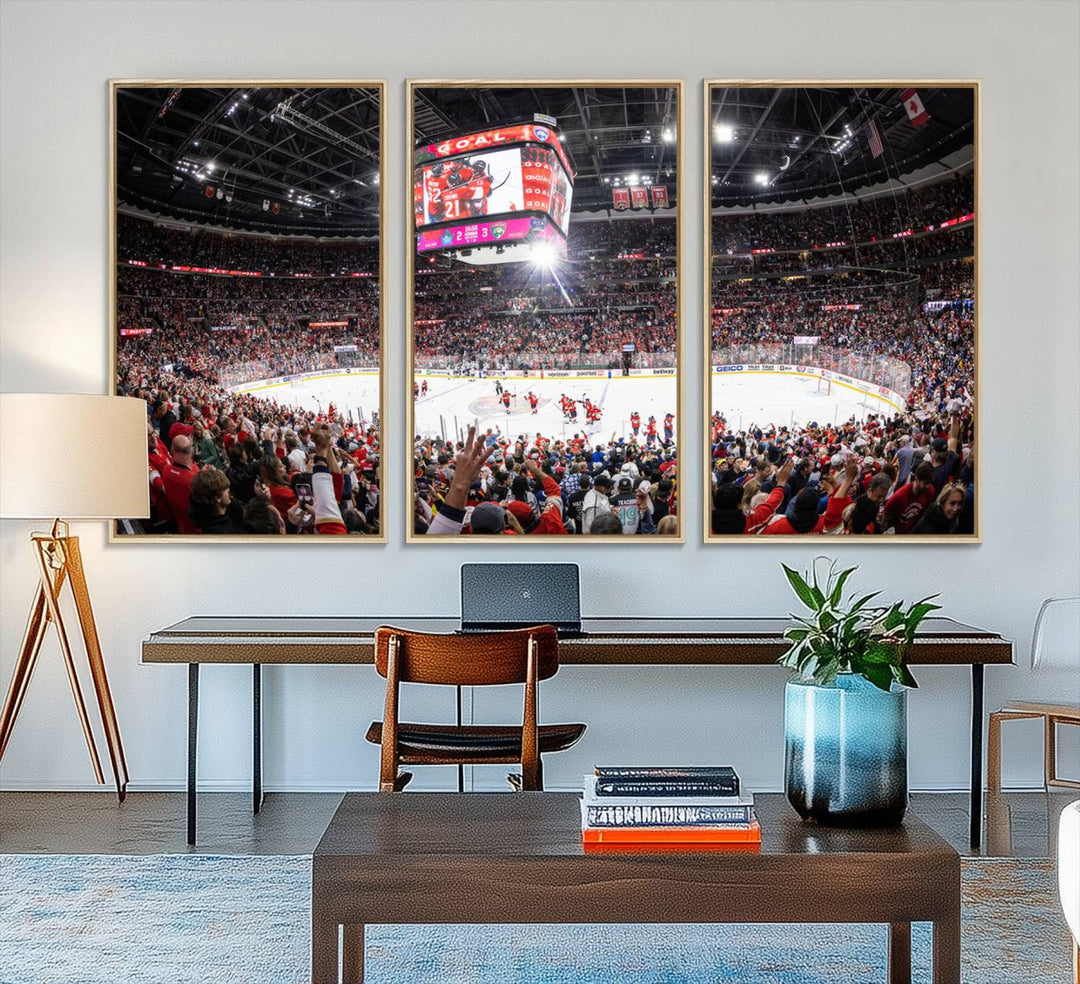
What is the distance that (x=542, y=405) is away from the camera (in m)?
4.51

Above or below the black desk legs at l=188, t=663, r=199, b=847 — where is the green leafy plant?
above

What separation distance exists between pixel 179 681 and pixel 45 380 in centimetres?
124

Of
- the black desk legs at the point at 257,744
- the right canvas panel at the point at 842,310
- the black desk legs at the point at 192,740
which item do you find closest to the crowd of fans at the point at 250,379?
the black desk legs at the point at 257,744

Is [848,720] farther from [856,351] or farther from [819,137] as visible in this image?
[819,137]

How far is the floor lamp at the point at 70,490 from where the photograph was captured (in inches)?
156

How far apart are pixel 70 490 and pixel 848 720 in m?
2.81

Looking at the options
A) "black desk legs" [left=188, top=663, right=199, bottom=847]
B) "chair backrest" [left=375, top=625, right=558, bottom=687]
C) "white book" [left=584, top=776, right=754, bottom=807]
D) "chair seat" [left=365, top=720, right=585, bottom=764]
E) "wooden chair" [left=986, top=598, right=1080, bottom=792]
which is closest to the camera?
"white book" [left=584, top=776, right=754, bottom=807]

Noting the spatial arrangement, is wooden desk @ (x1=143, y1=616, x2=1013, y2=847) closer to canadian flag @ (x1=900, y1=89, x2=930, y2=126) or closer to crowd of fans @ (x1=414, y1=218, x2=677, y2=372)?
crowd of fans @ (x1=414, y1=218, x2=677, y2=372)

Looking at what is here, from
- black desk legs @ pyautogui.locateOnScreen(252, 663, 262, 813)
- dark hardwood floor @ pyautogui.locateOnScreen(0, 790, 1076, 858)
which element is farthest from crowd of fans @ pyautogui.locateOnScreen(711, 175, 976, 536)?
black desk legs @ pyautogui.locateOnScreen(252, 663, 262, 813)

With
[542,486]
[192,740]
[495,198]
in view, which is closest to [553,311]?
[495,198]

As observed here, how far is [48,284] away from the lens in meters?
4.52

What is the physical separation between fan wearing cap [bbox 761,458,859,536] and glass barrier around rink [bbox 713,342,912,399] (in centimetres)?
33

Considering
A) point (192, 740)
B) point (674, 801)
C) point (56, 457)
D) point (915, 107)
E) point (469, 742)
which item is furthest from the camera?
point (915, 107)

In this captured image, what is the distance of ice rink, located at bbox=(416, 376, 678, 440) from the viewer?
451 cm
